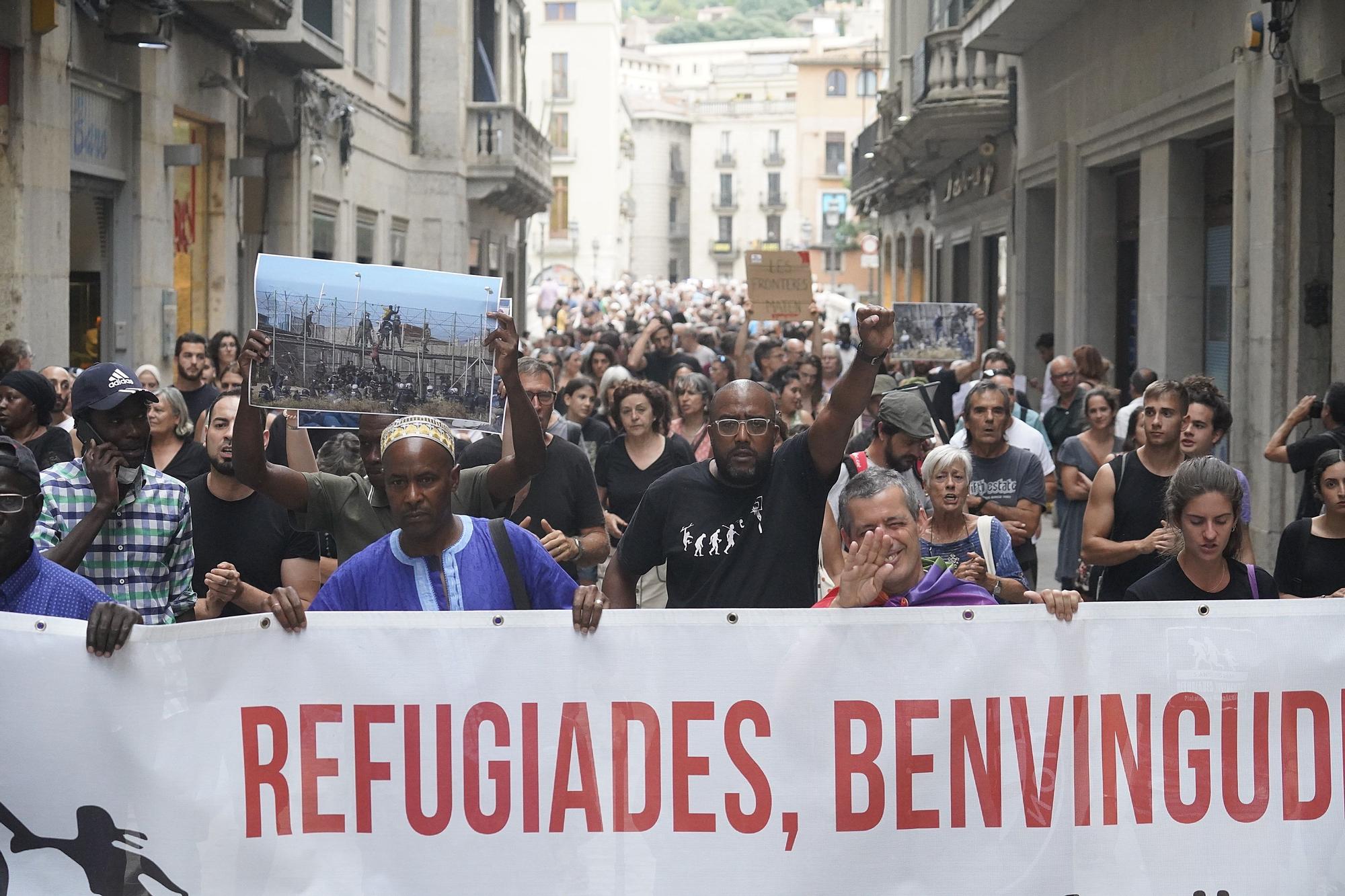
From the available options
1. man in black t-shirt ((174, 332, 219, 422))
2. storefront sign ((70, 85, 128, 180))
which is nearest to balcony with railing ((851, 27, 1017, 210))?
storefront sign ((70, 85, 128, 180))

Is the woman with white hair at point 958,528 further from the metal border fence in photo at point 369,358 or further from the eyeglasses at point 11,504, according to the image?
the eyeglasses at point 11,504

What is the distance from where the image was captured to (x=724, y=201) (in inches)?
4653

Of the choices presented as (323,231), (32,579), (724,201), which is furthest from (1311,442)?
(724,201)

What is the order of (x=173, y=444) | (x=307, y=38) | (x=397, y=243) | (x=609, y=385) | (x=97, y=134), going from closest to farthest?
(x=173, y=444) < (x=609, y=385) < (x=97, y=134) < (x=307, y=38) < (x=397, y=243)

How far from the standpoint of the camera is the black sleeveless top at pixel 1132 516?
675 centimetres

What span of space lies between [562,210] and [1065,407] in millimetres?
80605

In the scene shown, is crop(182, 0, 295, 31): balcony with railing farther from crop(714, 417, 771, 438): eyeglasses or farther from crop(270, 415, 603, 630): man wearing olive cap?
crop(270, 415, 603, 630): man wearing olive cap

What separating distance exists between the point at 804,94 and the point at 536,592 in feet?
332

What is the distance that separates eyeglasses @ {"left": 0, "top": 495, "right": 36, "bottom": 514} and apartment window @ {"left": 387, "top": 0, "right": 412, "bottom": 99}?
2444cm

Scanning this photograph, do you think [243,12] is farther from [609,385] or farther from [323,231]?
[609,385]

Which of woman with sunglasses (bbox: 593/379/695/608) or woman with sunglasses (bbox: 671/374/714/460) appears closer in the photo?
woman with sunglasses (bbox: 593/379/695/608)

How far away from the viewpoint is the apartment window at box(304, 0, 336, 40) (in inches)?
755

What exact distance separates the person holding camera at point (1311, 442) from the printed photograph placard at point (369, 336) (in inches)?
140

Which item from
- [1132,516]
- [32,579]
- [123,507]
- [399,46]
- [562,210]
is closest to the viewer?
[32,579]
